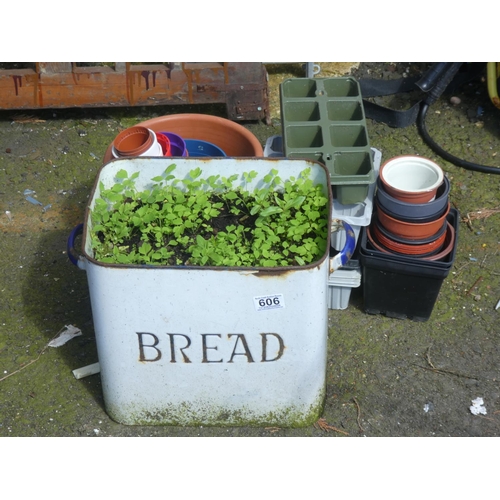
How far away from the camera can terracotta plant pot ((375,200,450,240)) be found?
3137 millimetres

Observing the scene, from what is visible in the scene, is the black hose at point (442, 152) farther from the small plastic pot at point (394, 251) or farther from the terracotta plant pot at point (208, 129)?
the terracotta plant pot at point (208, 129)

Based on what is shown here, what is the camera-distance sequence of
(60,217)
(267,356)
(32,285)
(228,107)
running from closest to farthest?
(267,356) < (32,285) < (60,217) < (228,107)

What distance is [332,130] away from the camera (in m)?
3.41

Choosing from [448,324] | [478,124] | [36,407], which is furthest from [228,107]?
[36,407]

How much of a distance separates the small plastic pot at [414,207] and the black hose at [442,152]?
1.06 metres

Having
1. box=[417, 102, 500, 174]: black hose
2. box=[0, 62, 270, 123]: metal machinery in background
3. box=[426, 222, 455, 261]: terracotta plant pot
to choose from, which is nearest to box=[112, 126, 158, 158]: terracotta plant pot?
box=[0, 62, 270, 123]: metal machinery in background

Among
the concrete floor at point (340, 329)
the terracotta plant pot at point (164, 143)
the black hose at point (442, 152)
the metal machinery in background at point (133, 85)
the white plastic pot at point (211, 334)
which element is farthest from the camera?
the metal machinery in background at point (133, 85)

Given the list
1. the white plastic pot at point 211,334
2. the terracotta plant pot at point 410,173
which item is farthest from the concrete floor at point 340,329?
Answer: the terracotta plant pot at point 410,173

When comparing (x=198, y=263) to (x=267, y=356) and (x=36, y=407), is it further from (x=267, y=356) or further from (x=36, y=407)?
(x=36, y=407)

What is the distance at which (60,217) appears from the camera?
3.99 meters

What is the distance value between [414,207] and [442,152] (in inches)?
51.2

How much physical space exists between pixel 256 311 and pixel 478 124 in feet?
8.40

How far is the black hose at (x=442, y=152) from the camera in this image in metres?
4.13

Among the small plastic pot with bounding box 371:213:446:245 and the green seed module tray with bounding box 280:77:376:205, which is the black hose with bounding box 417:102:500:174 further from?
the small plastic pot with bounding box 371:213:446:245
